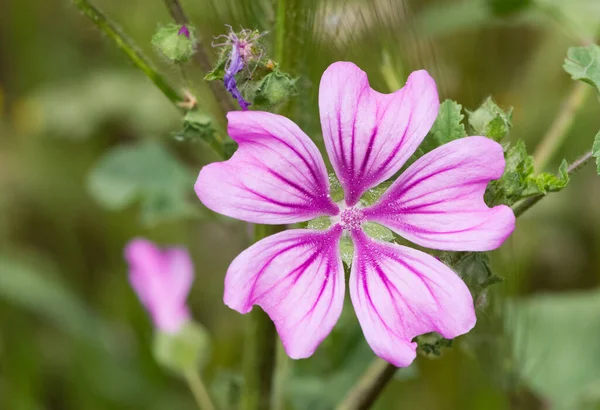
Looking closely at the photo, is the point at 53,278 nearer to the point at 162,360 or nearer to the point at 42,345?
the point at 42,345

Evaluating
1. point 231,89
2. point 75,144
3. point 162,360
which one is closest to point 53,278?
point 75,144

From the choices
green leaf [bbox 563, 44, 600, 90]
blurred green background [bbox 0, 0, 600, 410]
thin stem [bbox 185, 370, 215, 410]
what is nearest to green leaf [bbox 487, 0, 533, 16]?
blurred green background [bbox 0, 0, 600, 410]

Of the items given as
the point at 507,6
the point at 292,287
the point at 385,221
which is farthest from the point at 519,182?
the point at 507,6

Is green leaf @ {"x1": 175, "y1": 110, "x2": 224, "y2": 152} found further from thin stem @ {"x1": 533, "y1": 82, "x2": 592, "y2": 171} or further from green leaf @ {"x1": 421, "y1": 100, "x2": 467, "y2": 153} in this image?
thin stem @ {"x1": 533, "y1": 82, "x2": 592, "y2": 171}

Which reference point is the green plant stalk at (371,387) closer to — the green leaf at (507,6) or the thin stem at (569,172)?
the thin stem at (569,172)

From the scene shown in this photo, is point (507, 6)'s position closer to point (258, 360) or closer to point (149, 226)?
point (258, 360)

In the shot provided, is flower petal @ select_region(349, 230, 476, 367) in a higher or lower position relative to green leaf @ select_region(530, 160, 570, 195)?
lower

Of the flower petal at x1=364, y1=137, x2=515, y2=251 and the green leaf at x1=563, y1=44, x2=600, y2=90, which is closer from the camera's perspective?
the flower petal at x1=364, y1=137, x2=515, y2=251
